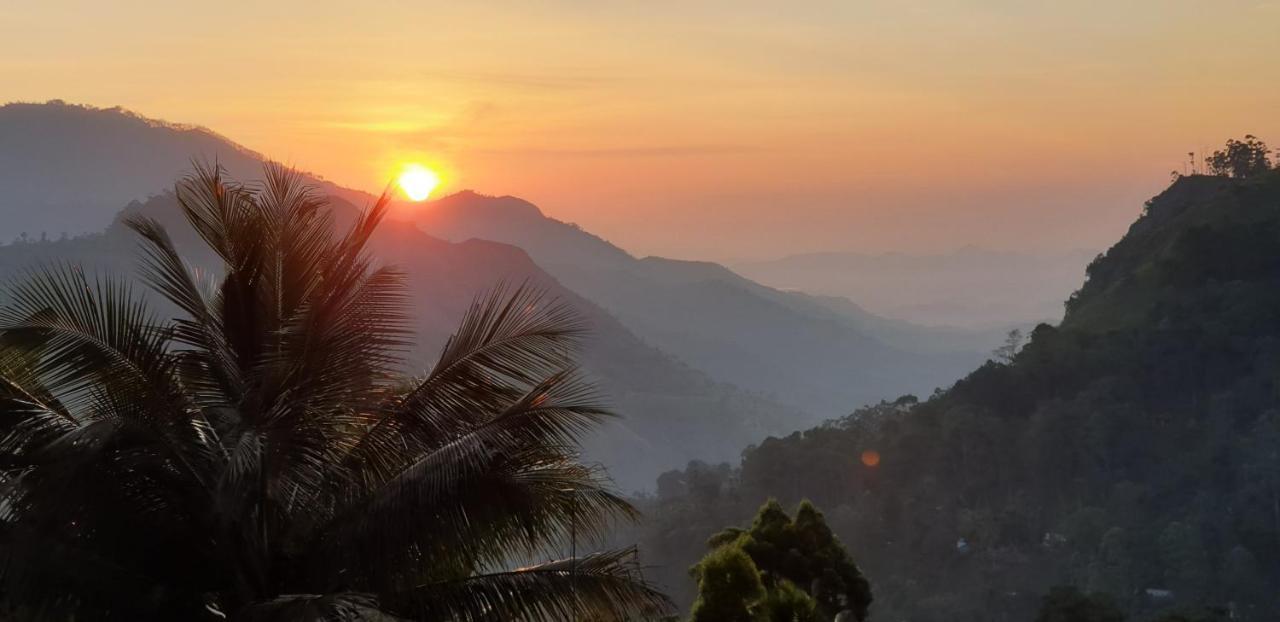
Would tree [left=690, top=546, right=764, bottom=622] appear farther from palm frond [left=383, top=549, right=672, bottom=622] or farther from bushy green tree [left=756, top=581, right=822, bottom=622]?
palm frond [left=383, top=549, right=672, bottom=622]

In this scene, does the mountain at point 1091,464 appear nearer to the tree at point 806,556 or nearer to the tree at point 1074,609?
the tree at point 1074,609

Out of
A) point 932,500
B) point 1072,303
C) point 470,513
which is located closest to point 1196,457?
point 932,500

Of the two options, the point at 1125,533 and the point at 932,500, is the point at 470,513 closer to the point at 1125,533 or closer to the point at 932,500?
the point at 1125,533

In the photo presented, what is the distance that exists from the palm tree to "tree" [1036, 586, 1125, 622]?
94.1 feet

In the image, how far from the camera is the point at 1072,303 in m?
97.6

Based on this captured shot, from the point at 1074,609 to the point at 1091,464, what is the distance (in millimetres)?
41916

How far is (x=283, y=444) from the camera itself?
756 cm

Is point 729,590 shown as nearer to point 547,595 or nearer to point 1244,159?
point 547,595

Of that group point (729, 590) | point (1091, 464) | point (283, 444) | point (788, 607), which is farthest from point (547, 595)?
point (1091, 464)

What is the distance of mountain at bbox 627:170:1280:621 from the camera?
200 ft

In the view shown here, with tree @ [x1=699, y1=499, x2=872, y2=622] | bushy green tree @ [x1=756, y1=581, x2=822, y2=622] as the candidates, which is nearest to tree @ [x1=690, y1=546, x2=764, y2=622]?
bushy green tree @ [x1=756, y1=581, x2=822, y2=622]

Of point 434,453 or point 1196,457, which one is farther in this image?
point 1196,457

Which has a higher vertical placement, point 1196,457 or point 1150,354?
point 1150,354

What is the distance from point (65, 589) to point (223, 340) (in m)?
1.78
